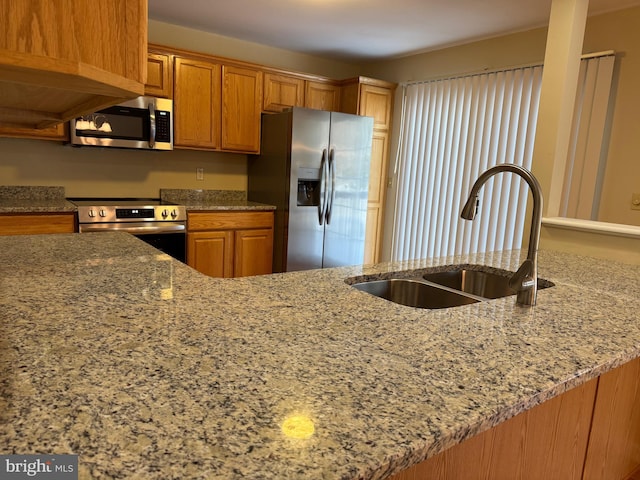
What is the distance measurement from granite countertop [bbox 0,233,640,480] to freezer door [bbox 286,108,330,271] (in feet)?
8.19

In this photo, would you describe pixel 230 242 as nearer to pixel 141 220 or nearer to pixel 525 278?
pixel 141 220

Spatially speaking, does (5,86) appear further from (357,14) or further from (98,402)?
(357,14)

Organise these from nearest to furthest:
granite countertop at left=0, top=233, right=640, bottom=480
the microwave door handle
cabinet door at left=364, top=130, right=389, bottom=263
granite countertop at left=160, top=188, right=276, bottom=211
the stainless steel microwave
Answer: granite countertop at left=0, top=233, right=640, bottom=480, the stainless steel microwave, the microwave door handle, granite countertop at left=160, top=188, right=276, bottom=211, cabinet door at left=364, top=130, right=389, bottom=263

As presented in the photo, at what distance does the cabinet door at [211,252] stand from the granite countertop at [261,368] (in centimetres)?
224

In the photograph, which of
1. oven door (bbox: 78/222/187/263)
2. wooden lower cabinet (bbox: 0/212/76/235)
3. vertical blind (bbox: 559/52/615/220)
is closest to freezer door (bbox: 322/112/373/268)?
oven door (bbox: 78/222/187/263)

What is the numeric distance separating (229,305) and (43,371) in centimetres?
43

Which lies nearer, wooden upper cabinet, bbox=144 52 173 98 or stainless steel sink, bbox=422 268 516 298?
stainless steel sink, bbox=422 268 516 298

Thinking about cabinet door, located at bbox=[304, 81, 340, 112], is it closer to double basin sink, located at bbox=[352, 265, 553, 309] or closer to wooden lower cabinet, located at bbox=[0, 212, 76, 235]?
wooden lower cabinet, located at bbox=[0, 212, 76, 235]

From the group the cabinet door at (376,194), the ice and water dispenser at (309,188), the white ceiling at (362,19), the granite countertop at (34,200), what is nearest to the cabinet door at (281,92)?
the white ceiling at (362,19)

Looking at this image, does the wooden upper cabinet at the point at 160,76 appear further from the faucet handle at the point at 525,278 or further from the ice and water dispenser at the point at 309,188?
the faucet handle at the point at 525,278

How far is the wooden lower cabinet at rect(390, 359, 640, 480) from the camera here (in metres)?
0.89

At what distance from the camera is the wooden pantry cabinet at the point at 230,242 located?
3596 millimetres

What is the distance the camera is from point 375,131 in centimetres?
448

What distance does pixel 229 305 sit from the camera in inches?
41.6
